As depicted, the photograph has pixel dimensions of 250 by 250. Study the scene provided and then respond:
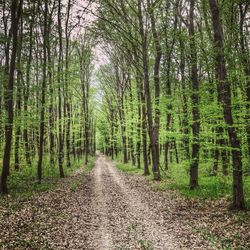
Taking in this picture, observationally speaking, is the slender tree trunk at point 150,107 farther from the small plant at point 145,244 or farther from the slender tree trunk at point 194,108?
the small plant at point 145,244

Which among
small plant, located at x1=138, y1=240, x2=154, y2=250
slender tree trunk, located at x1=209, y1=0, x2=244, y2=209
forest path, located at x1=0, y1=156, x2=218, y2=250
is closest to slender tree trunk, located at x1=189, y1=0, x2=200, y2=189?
forest path, located at x1=0, y1=156, x2=218, y2=250

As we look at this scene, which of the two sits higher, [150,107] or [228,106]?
[150,107]

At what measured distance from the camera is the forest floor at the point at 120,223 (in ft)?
25.1

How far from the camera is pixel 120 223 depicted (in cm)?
969

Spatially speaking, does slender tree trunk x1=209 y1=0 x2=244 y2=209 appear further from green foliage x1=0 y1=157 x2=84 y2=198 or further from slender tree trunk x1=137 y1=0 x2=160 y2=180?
green foliage x1=0 y1=157 x2=84 y2=198

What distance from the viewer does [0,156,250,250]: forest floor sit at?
7652 mm

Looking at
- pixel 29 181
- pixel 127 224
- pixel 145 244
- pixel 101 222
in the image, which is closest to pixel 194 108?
pixel 127 224

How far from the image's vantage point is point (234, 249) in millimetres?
7020

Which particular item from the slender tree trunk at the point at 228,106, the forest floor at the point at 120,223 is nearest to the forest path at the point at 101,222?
the forest floor at the point at 120,223

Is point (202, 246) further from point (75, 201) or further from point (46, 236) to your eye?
point (75, 201)

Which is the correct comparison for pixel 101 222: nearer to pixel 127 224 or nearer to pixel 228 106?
pixel 127 224

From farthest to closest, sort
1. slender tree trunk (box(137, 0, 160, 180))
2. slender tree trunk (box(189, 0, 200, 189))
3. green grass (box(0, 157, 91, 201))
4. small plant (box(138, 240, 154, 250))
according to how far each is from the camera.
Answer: slender tree trunk (box(137, 0, 160, 180)) < green grass (box(0, 157, 91, 201)) < slender tree trunk (box(189, 0, 200, 189)) < small plant (box(138, 240, 154, 250))

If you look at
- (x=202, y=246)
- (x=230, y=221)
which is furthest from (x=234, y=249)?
(x=230, y=221)

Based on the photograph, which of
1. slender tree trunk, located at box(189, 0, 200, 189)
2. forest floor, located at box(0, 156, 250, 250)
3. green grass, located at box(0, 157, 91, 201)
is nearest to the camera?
forest floor, located at box(0, 156, 250, 250)
